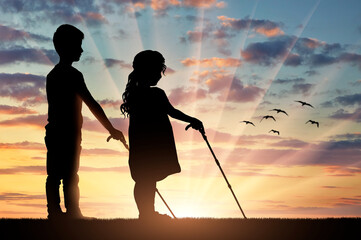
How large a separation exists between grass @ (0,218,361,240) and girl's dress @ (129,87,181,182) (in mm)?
894

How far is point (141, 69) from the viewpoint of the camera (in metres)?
8.95

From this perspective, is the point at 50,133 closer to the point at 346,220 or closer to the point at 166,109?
the point at 166,109

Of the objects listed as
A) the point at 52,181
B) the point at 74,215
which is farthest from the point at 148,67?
the point at 74,215

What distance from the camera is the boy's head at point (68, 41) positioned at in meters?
8.92

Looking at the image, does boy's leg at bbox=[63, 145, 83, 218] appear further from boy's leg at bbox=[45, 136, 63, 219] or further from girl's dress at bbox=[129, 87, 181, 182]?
girl's dress at bbox=[129, 87, 181, 182]

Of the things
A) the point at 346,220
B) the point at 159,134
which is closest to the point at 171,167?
the point at 159,134

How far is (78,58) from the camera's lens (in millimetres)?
9094

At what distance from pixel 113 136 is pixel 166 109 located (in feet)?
3.37

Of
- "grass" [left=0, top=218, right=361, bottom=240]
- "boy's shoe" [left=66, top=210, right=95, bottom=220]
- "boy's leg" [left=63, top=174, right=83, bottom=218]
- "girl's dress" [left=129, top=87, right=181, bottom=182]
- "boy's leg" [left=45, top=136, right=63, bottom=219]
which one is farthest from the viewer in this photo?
"boy's shoe" [left=66, top=210, right=95, bottom=220]

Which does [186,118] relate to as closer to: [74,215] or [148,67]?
[148,67]

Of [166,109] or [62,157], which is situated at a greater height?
[166,109]

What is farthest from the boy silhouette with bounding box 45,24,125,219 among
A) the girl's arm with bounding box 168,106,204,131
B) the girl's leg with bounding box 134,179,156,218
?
the girl's arm with bounding box 168,106,204,131

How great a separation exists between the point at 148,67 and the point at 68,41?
1410 mm

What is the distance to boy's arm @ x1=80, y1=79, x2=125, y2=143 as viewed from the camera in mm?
8938
